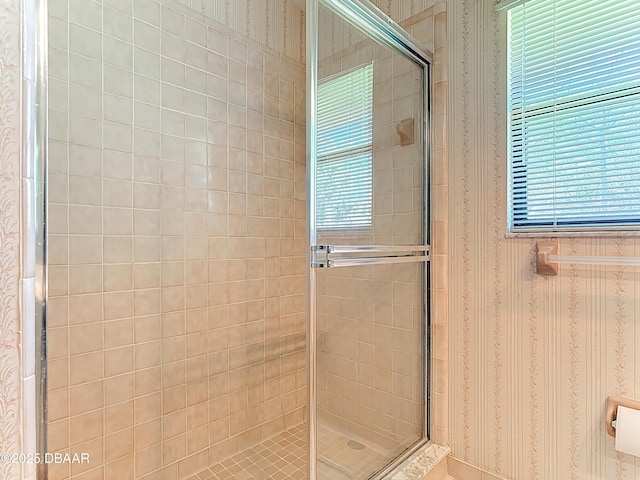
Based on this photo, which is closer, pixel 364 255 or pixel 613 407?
pixel 613 407

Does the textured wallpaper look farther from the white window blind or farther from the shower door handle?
the white window blind

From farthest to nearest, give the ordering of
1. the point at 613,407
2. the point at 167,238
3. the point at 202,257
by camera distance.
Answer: the point at 202,257 → the point at 167,238 → the point at 613,407

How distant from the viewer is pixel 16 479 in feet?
1.79

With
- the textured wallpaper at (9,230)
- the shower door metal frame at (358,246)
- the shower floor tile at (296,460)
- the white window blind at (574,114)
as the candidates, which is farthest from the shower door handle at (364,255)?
the textured wallpaper at (9,230)

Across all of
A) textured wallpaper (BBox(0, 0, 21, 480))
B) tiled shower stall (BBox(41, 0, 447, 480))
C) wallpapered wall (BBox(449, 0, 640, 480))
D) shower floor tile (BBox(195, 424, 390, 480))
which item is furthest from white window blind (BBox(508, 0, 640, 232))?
textured wallpaper (BBox(0, 0, 21, 480))

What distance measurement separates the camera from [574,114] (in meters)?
1.19

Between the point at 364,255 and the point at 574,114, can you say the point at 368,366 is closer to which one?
the point at 364,255

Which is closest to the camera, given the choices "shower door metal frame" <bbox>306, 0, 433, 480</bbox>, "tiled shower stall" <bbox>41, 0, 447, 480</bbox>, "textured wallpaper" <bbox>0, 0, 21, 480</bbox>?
"textured wallpaper" <bbox>0, 0, 21, 480</bbox>

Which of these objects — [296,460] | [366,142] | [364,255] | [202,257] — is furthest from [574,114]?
[296,460]

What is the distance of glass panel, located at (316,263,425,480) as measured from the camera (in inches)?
45.1

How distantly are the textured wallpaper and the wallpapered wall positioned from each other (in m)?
1.36

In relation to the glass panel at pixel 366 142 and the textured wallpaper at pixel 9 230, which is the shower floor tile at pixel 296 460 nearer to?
the glass panel at pixel 366 142

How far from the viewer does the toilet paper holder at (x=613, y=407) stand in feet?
3.59

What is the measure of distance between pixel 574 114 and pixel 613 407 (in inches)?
37.1
